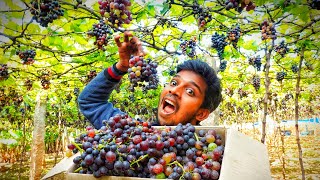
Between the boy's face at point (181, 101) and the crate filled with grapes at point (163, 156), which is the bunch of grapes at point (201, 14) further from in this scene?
the crate filled with grapes at point (163, 156)

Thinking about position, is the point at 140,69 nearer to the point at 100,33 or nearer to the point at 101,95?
the point at 101,95

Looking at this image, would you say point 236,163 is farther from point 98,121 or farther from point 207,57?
point 207,57

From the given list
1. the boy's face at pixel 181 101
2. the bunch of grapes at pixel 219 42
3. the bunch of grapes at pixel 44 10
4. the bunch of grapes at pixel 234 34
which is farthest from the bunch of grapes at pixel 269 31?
the bunch of grapes at pixel 44 10

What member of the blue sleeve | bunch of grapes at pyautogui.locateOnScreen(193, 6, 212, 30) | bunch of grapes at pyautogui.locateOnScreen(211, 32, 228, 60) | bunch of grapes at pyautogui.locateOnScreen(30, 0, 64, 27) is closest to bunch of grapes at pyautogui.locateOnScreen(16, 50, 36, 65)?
bunch of grapes at pyautogui.locateOnScreen(30, 0, 64, 27)

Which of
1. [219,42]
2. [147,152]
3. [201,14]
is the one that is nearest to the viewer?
[147,152]

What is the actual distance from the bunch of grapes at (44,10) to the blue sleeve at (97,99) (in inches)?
30.0

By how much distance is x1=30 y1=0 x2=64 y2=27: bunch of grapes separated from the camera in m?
2.11

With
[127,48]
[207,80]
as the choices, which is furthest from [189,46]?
[127,48]

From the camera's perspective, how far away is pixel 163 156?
84cm

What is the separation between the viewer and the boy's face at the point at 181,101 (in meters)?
1.52

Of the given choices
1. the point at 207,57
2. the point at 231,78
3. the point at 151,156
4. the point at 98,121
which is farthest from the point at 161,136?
the point at 231,78

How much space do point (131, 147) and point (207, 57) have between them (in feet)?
8.59

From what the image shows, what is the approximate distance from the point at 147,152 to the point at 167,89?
0.80m

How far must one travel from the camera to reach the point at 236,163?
0.73 meters
